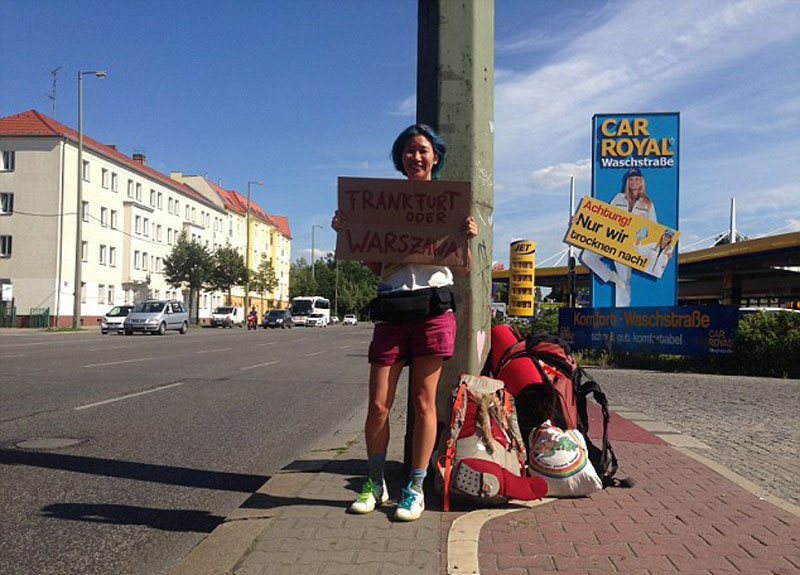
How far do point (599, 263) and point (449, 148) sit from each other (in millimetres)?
17154

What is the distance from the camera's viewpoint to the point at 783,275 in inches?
2050

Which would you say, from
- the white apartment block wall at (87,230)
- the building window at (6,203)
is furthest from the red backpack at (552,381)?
the building window at (6,203)

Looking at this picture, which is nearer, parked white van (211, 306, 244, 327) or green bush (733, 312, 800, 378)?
green bush (733, 312, 800, 378)

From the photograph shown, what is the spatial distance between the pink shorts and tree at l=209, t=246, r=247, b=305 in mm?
55920

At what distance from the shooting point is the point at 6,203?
145 feet

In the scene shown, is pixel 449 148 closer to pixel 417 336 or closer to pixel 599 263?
pixel 417 336

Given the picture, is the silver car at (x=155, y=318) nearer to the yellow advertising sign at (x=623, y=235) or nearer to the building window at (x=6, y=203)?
the building window at (x=6, y=203)

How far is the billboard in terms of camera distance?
19547 millimetres

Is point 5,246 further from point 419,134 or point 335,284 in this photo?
point 335,284

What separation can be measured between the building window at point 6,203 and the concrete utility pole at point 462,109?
153 feet

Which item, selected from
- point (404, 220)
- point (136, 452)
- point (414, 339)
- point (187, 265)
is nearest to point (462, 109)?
point (404, 220)

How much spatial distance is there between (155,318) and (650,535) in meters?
32.9

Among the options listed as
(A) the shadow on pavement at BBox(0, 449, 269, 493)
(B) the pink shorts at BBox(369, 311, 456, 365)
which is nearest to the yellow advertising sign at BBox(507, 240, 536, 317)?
(A) the shadow on pavement at BBox(0, 449, 269, 493)

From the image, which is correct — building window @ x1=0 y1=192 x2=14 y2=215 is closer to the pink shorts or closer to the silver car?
the silver car
